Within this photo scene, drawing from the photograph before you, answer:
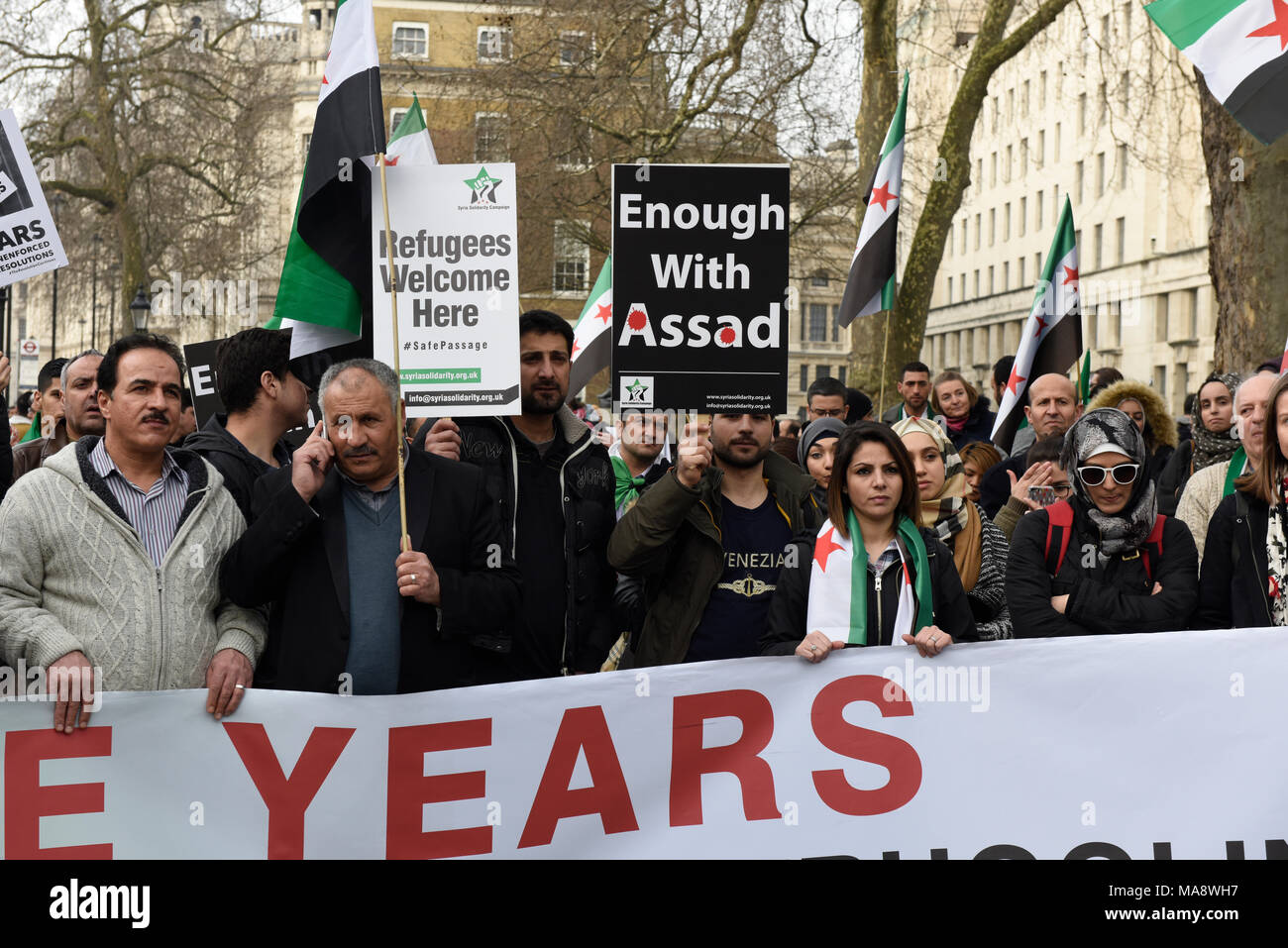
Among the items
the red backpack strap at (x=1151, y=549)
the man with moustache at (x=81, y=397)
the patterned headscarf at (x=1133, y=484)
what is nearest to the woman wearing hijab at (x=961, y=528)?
the patterned headscarf at (x=1133, y=484)

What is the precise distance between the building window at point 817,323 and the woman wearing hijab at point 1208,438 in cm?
9655

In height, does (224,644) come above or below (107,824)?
above

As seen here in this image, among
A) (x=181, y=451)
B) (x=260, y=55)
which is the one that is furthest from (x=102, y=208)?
(x=181, y=451)

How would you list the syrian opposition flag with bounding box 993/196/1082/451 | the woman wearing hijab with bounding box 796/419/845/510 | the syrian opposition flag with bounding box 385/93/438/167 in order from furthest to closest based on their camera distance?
1. the syrian opposition flag with bounding box 993/196/1082/451
2. the woman wearing hijab with bounding box 796/419/845/510
3. the syrian opposition flag with bounding box 385/93/438/167

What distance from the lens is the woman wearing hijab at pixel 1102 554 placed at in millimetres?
5379

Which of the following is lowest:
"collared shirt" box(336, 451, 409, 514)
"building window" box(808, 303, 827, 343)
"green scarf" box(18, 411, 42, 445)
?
"collared shirt" box(336, 451, 409, 514)

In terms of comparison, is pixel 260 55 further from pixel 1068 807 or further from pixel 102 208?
pixel 1068 807

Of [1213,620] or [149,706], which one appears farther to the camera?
Answer: [1213,620]

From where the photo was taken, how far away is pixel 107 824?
4797mm

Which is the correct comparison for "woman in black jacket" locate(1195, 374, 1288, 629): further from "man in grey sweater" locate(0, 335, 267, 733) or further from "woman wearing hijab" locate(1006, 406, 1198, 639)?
"man in grey sweater" locate(0, 335, 267, 733)

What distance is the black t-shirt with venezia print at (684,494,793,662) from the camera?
17.9ft

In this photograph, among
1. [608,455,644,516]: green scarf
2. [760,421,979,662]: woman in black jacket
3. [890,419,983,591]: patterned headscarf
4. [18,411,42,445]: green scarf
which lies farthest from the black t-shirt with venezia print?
[18,411,42,445]: green scarf

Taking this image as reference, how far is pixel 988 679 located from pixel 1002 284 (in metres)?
81.3

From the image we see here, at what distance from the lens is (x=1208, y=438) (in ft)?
26.6
